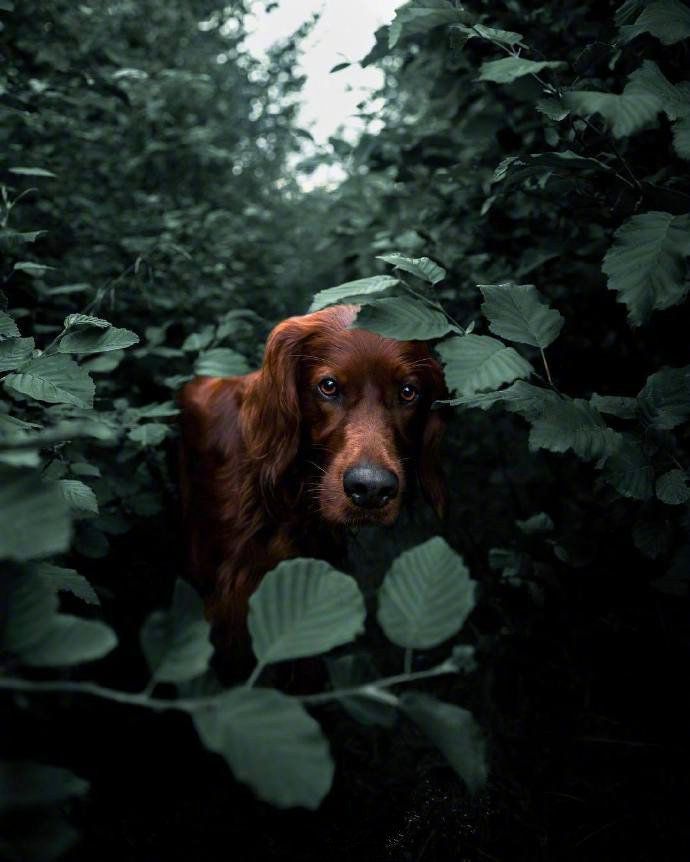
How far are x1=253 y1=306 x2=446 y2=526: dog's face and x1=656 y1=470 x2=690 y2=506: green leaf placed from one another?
2.17ft

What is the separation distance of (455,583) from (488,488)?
278 centimetres

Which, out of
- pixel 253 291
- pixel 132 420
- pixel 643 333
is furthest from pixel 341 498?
pixel 253 291

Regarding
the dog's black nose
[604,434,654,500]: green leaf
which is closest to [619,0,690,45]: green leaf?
[604,434,654,500]: green leaf

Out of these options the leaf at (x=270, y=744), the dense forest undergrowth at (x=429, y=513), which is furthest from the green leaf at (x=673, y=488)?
the leaf at (x=270, y=744)

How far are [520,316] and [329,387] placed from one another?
0.80 metres

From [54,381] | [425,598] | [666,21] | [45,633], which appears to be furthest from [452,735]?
[666,21]

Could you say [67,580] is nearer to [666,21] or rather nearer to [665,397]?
[665,397]

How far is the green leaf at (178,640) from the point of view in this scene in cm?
65

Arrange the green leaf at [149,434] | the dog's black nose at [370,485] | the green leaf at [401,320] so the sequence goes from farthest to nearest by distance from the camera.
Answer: the green leaf at [149,434] → the dog's black nose at [370,485] → the green leaf at [401,320]

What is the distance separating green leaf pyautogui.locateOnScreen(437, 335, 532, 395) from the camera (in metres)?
1.13

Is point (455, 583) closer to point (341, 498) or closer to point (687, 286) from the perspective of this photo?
point (687, 286)

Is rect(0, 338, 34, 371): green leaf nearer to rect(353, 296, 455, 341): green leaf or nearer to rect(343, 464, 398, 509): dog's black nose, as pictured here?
rect(353, 296, 455, 341): green leaf

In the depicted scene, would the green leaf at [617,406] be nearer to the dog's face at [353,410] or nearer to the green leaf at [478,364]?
the green leaf at [478,364]

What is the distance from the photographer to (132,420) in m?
1.95
